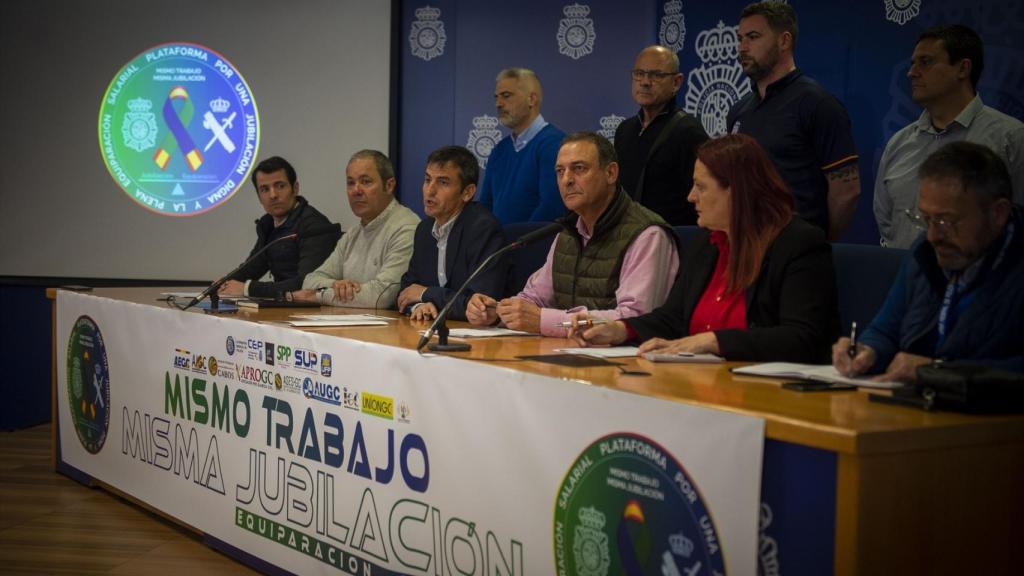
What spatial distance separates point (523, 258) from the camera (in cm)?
333

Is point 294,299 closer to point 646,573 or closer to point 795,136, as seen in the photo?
point 795,136

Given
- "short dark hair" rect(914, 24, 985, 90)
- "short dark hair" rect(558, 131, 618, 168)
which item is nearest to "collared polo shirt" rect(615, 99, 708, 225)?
"short dark hair" rect(558, 131, 618, 168)

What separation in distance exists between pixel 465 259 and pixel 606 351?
1.12 metres

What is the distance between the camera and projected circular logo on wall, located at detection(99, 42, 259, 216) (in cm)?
534

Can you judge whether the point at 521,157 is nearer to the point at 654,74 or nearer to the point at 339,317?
the point at 654,74

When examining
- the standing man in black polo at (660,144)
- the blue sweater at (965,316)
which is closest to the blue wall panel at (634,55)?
the standing man in black polo at (660,144)

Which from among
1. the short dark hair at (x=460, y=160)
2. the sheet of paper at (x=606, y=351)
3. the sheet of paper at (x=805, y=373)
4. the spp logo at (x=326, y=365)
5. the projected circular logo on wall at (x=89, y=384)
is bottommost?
the projected circular logo on wall at (x=89, y=384)

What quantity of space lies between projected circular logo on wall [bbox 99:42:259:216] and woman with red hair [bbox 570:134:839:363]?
3.45 meters

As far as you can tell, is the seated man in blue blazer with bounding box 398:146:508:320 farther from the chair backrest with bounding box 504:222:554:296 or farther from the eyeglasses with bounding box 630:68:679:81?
the eyeglasses with bounding box 630:68:679:81

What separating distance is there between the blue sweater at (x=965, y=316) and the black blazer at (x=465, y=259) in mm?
1371

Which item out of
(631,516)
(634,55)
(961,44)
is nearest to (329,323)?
(631,516)

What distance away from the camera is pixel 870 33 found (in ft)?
12.1

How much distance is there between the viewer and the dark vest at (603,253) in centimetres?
270

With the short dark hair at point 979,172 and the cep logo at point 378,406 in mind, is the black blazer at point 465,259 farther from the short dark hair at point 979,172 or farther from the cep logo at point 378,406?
the short dark hair at point 979,172
